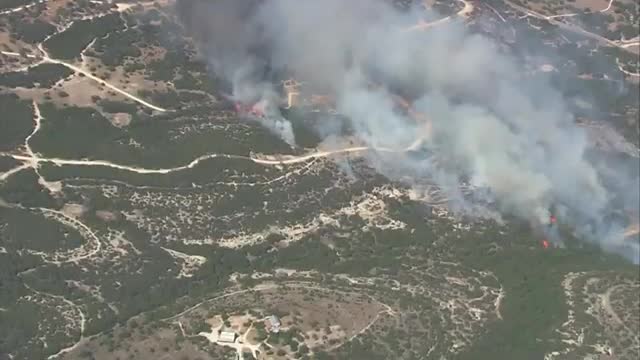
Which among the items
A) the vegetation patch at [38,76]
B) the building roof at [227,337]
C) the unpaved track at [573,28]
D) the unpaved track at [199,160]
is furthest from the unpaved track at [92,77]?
the unpaved track at [573,28]

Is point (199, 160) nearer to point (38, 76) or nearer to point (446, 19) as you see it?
point (38, 76)

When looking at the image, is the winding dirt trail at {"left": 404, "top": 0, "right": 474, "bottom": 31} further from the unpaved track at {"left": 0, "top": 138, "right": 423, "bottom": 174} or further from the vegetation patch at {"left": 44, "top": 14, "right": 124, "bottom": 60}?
the vegetation patch at {"left": 44, "top": 14, "right": 124, "bottom": 60}

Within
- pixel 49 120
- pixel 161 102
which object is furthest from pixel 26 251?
pixel 161 102

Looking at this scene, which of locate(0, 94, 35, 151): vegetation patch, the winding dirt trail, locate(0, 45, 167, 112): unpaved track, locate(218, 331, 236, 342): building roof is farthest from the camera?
the winding dirt trail

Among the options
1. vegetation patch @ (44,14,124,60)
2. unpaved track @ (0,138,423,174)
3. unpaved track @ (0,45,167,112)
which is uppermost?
vegetation patch @ (44,14,124,60)

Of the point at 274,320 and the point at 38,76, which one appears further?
the point at 38,76

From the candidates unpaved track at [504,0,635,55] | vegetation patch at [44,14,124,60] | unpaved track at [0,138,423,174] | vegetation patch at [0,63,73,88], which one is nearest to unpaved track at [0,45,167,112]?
vegetation patch at [0,63,73,88]

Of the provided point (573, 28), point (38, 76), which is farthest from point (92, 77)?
point (573, 28)

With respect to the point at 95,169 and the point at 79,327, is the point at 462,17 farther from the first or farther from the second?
the point at 79,327
